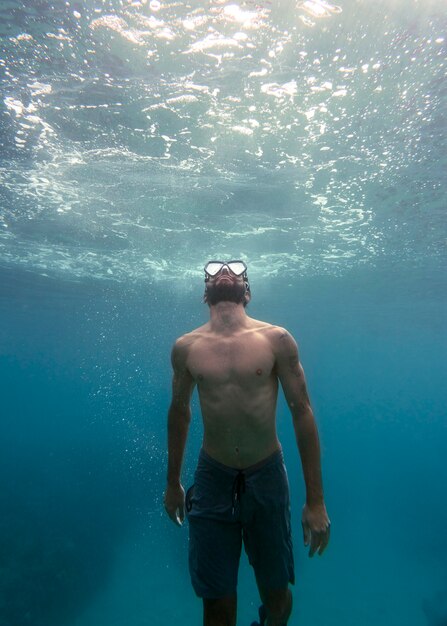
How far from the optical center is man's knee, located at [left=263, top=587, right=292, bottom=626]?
3898 millimetres

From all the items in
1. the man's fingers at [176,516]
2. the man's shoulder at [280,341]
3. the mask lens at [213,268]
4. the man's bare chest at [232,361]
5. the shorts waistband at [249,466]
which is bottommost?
the man's fingers at [176,516]

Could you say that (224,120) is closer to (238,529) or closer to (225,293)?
(225,293)

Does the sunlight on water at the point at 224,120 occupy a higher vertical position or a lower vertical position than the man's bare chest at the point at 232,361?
higher

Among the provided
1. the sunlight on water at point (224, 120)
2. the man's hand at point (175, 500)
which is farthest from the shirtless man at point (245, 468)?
the sunlight on water at point (224, 120)

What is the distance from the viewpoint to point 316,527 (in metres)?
3.70

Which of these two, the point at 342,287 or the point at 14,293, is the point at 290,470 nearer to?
the point at 342,287

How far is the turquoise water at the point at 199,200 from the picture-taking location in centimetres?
776

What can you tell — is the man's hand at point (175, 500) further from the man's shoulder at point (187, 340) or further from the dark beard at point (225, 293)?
the dark beard at point (225, 293)

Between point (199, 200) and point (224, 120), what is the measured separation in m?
5.32

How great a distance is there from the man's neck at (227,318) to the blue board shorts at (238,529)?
137 centimetres

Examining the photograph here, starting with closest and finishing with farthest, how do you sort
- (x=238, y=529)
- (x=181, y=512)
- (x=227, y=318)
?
(x=238, y=529), (x=227, y=318), (x=181, y=512)

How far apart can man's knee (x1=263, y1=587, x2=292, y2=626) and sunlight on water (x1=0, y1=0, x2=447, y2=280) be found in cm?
878

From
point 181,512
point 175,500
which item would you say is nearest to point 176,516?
point 181,512

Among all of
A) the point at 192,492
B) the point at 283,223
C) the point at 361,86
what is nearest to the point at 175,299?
the point at 283,223
